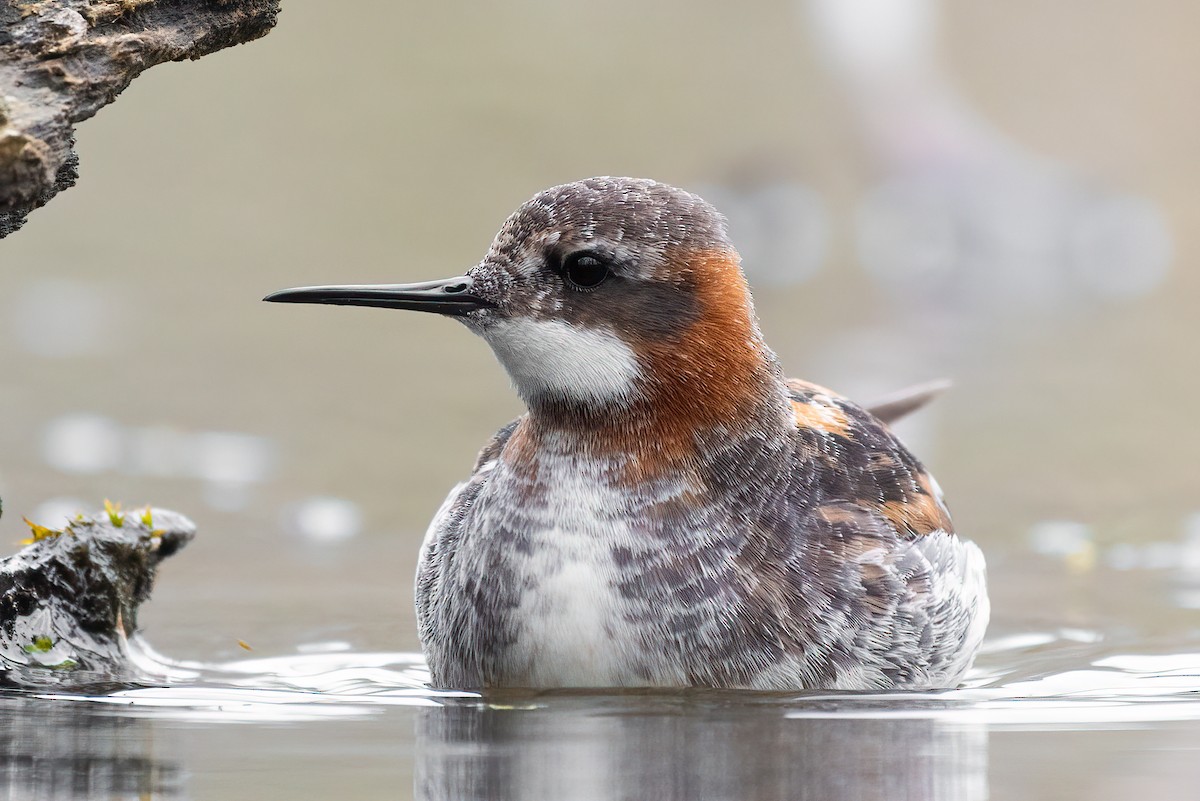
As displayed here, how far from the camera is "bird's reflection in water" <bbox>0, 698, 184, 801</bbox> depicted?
4465mm

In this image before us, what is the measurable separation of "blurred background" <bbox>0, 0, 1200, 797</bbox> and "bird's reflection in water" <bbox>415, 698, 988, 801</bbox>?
290mm

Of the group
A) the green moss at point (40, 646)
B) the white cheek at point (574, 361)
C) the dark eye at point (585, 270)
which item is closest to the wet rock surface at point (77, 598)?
the green moss at point (40, 646)

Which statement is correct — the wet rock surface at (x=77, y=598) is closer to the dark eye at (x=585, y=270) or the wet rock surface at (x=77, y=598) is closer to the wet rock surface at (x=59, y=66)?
the wet rock surface at (x=59, y=66)

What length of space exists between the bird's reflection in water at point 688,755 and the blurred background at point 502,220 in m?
0.29

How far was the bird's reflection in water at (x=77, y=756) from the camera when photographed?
4.46m

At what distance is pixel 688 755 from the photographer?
194 inches

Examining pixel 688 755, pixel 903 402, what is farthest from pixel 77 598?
pixel 903 402

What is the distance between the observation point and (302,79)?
23.2 meters

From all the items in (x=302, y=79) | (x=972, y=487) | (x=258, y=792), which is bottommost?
(x=258, y=792)

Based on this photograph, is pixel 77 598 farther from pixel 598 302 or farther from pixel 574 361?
pixel 598 302

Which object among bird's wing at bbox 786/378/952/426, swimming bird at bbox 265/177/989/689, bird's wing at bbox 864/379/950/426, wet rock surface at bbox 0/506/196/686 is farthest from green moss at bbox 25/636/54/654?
bird's wing at bbox 864/379/950/426

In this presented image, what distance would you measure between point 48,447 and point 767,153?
434 inches

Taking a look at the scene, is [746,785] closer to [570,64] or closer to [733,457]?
[733,457]

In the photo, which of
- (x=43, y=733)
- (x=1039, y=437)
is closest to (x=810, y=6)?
(x=1039, y=437)
